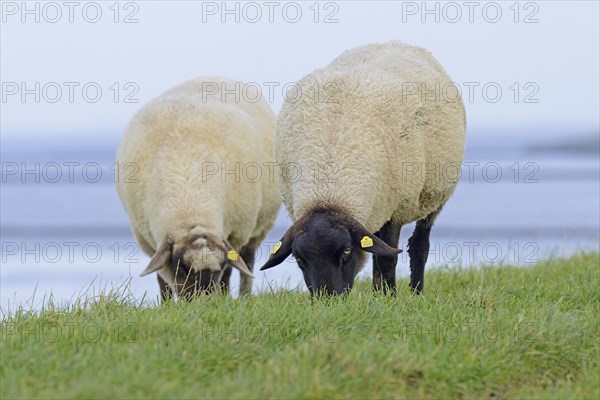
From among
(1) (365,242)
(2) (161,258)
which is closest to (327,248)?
(1) (365,242)

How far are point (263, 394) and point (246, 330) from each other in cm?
98

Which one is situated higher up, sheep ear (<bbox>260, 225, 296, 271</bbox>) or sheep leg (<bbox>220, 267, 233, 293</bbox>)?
sheep ear (<bbox>260, 225, 296, 271</bbox>)

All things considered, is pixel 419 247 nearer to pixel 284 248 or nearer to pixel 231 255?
pixel 231 255

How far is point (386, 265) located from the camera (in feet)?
25.6

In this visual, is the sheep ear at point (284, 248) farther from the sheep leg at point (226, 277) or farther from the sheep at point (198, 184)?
the sheep leg at point (226, 277)

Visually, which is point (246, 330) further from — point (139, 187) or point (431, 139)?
point (139, 187)

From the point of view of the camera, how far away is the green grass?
14.9ft

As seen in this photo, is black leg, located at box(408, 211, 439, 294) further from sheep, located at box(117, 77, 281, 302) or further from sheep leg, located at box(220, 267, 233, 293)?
sheep leg, located at box(220, 267, 233, 293)

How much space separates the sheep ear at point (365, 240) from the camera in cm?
678

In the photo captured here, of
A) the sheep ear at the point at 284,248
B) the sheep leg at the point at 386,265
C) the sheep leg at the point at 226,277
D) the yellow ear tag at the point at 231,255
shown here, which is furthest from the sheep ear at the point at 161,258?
the sheep leg at the point at 386,265

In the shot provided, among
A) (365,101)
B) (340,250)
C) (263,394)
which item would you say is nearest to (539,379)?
(263,394)

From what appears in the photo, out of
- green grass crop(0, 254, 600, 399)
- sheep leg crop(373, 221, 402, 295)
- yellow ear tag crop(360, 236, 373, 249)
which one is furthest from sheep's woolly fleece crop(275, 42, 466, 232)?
green grass crop(0, 254, 600, 399)

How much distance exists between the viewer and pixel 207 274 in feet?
25.8

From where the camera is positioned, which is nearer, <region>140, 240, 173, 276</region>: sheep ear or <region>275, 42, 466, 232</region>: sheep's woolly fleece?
<region>275, 42, 466, 232</region>: sheep's woolly fleece
